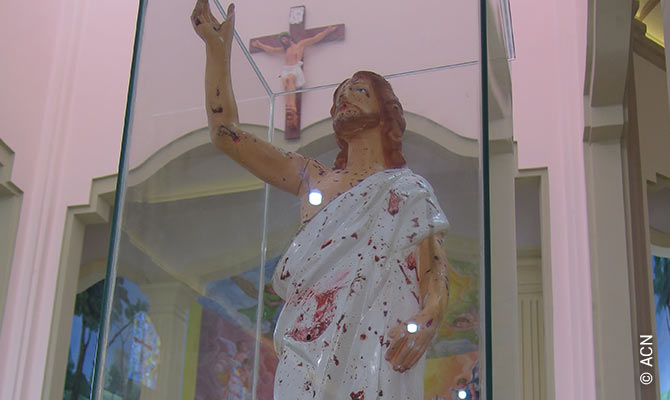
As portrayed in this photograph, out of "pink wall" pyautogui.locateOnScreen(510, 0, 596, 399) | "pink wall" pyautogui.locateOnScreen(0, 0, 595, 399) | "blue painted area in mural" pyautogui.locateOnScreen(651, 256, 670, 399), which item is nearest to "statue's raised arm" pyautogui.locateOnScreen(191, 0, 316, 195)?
"pink wall" pyautogui.locateOnScreen(0, 0, 595, 399)

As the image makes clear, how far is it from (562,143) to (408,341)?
420 cm

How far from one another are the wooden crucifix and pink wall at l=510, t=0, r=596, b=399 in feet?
8.70

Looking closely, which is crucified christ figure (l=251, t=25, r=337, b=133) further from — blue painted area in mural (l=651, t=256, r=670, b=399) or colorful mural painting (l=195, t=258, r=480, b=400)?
blue painted area in mural (l=651, t=256, r=670, b=399)

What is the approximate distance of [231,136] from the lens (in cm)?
330

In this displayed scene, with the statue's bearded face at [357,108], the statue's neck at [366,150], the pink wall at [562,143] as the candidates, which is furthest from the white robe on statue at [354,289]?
the pink wall at [562,143]

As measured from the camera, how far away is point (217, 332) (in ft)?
11.4

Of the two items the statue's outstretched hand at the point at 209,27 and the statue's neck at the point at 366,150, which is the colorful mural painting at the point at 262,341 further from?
the statue's outstretched hand at the point at 209,27

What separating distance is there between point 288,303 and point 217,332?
1.90ft

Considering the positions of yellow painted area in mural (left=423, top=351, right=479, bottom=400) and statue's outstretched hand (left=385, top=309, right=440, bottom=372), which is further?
yellow painted area in mural (left=423, top=351, right=479, bottom=400)

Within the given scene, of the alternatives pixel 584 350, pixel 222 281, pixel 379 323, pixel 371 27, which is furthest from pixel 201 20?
pixel 584 350

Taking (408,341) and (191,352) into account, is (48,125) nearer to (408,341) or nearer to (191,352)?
(191,352)

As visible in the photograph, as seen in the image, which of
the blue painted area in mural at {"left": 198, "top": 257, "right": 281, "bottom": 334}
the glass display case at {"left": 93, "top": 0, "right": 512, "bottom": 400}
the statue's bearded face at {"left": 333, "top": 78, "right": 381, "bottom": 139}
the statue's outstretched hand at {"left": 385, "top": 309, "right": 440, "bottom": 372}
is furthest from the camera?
the blue painted area in mural at {"left": 198, "top": 257, "right": 281, "bottom": 334}

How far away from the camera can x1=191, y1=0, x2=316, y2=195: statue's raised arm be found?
3307 mm

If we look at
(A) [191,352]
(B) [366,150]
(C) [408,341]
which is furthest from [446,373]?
(A) [191,352]
